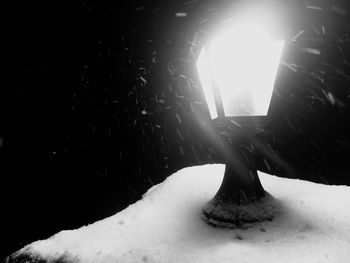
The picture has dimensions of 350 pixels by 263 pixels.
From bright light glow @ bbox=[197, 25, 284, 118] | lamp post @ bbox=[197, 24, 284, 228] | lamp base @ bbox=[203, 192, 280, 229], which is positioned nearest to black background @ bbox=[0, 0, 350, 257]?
lamp post @ bbox=[197, 24, 284, 228]

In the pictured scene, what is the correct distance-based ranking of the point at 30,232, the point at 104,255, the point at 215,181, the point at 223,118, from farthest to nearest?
1. the point at 30,232
2. the point at 215,181
3. the point at 104,255
4. the point at 223,118

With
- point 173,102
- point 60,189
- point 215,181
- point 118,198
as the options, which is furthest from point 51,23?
point 215,181

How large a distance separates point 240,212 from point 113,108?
237 centimetres

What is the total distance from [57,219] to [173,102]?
2.37m

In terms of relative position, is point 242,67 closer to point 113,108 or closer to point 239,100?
point 239,100

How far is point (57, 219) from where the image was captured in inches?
162

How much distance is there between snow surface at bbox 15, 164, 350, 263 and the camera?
227cm

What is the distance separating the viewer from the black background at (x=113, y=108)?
3.61 m

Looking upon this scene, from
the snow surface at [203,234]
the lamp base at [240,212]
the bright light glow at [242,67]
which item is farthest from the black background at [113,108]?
the bright light glow at [242,67]

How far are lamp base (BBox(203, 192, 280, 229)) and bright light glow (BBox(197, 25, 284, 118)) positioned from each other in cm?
100

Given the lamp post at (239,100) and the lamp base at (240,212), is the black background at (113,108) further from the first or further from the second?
the lamp base at (240,212)

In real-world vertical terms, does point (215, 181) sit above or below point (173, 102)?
below

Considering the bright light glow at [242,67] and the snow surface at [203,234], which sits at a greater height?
the bright light glow at [242,67]

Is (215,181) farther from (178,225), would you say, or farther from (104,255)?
(104,255)
